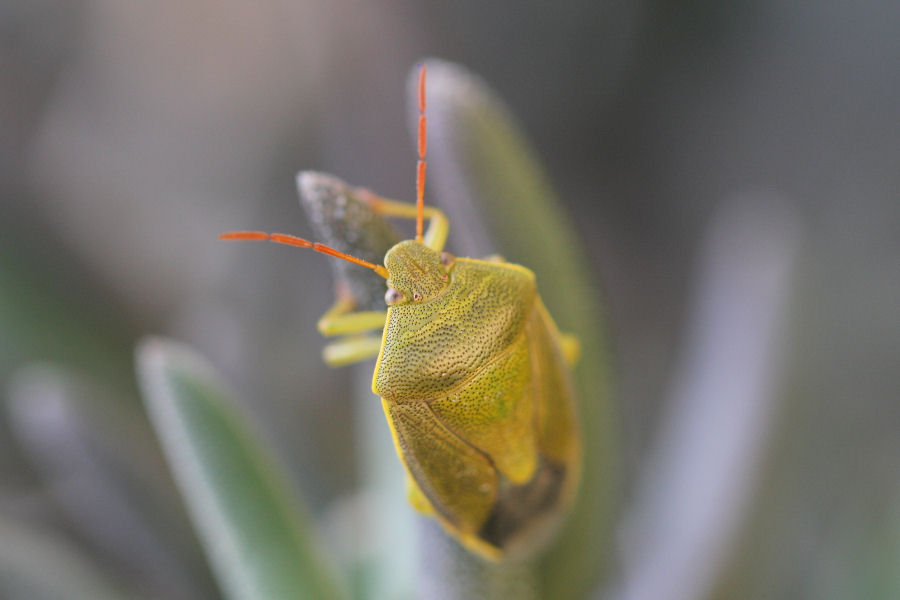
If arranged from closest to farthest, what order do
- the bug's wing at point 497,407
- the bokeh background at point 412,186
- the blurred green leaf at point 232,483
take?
the blurred green leaf at point 232,483
the bug's wing at point 497,407
the bokeh background at point 412,186

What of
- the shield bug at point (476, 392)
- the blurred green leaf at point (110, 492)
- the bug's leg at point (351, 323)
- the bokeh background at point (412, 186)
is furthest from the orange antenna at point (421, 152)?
the blurred green leaf at point (110, 492)

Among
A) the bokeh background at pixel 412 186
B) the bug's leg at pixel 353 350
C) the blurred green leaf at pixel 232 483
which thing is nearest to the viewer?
the blurred green leaf at pixel 232 483

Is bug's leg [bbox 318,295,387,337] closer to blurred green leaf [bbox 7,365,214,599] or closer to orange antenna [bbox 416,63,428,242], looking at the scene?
orange antenna [bbox 416,63,428,242]

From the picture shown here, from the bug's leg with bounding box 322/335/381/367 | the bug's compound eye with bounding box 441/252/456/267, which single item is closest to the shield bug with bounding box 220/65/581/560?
the bug's compound eye with bounding box 441/252/456/267

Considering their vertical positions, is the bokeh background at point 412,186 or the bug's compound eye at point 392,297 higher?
the bokeh background at point 412,186

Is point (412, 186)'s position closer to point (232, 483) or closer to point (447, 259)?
point (447, 259)

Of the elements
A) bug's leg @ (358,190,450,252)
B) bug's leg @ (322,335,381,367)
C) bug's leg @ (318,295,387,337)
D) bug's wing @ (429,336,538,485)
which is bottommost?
bug's wing @ (429,336,538,485)

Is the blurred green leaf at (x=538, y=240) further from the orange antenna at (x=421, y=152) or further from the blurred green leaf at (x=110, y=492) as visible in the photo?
the blurred green leaf at (x=110, y=492)

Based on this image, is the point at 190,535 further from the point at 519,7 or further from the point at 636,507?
the point at 519,7
